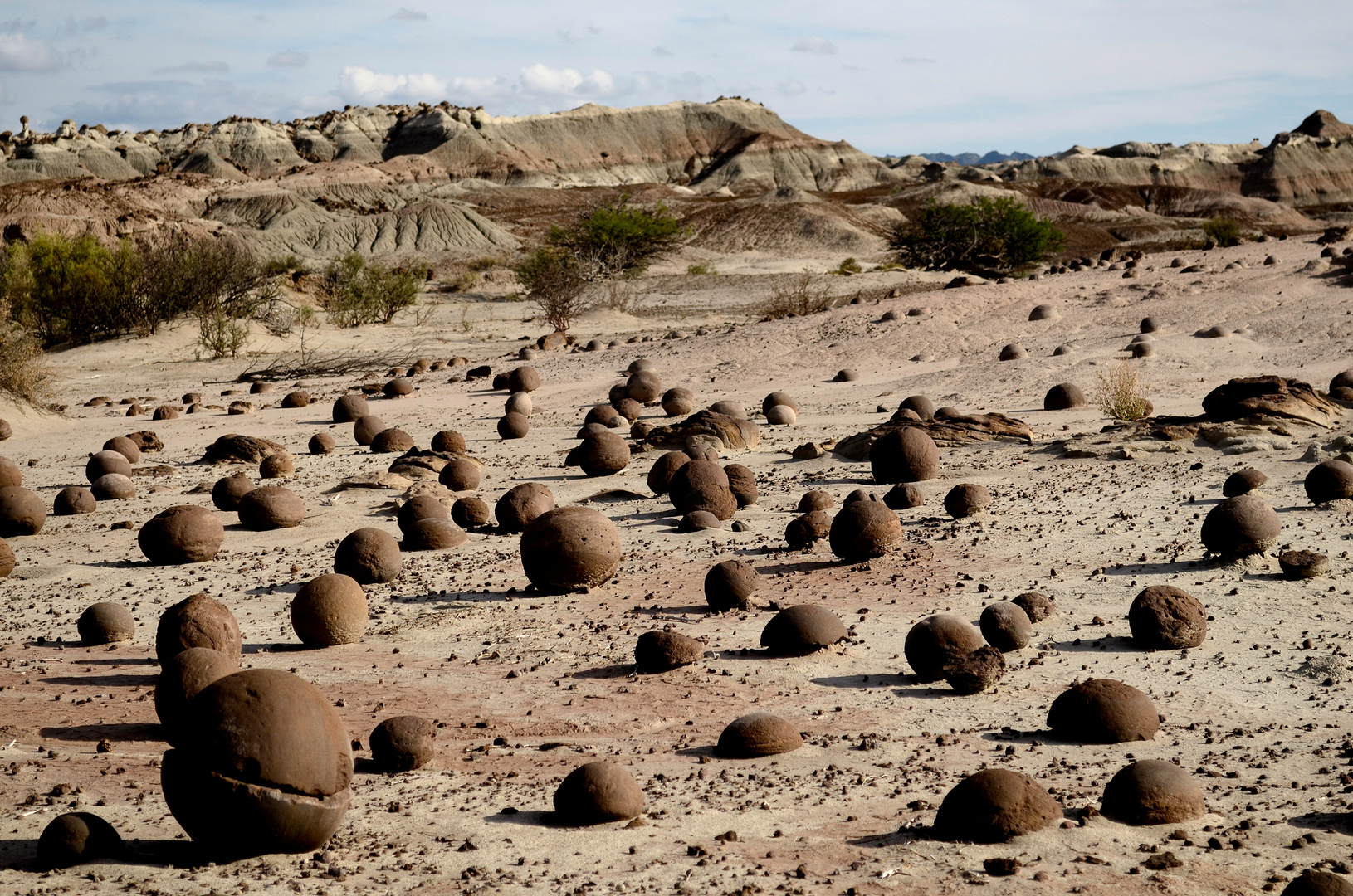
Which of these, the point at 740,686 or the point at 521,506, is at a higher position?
the point at 521,506

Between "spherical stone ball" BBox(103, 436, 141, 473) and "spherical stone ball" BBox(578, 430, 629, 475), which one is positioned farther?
"spherical stone ball" BBox(103, 436, 141, 473)

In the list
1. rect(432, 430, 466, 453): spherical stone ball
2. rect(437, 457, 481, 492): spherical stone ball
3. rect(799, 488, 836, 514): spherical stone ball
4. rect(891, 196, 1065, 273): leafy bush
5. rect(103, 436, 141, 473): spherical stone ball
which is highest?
rect(891, 196, 1065, 273): leafy bush

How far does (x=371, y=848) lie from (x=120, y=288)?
20.7 meters

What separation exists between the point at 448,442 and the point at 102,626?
562 centimetres

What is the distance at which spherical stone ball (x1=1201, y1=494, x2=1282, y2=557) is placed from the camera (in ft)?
22.9

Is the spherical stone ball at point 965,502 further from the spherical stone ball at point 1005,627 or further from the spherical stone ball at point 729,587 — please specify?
the spherical stone ball at point 1005,627

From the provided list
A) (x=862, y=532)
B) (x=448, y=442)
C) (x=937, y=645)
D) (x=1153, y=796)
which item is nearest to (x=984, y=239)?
(x=448, y=442)

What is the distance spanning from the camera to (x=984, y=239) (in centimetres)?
3169

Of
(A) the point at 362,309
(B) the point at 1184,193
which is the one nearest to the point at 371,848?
(A) the point at 362,309

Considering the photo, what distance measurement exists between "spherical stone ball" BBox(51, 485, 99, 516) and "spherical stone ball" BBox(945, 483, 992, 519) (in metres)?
6.83

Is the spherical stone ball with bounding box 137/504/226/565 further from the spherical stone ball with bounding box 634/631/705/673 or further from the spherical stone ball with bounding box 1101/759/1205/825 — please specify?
the spherical stone ball with bounding box 1101/759/1205/825

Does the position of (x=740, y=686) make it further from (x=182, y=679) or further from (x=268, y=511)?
(x=268, y=511)

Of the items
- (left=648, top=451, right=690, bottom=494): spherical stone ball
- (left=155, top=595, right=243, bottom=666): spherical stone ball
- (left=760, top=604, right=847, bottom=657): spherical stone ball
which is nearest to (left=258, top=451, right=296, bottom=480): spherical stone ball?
(left=648, top=451, right=690, bottom=494): spherical stone ball

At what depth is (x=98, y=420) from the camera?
15445mm
